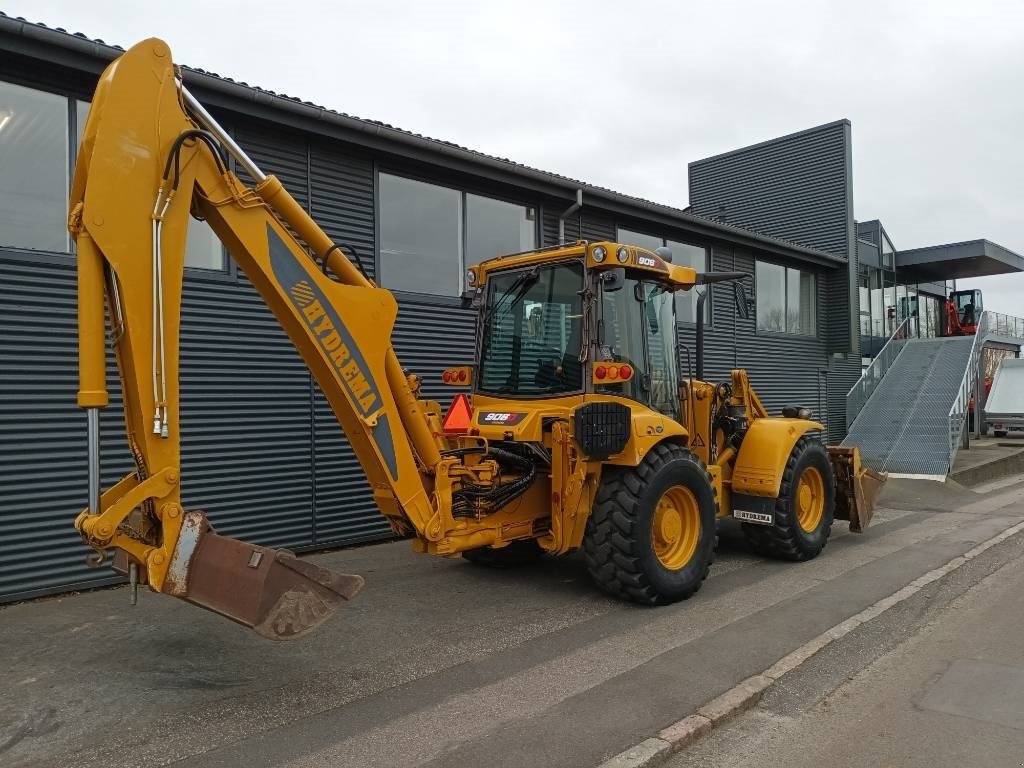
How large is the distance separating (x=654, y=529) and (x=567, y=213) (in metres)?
5.81

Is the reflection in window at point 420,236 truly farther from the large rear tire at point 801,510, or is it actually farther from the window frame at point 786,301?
the window frame at point 786,301

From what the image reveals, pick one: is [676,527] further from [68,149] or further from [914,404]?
[914,404]

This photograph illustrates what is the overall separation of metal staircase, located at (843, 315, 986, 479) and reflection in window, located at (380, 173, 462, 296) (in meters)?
9.95

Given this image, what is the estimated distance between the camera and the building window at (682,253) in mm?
12555

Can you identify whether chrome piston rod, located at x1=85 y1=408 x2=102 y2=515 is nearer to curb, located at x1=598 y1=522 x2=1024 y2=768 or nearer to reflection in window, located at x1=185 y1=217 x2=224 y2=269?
curb, located at x1=598 y1=522 x2=1024 y2=768

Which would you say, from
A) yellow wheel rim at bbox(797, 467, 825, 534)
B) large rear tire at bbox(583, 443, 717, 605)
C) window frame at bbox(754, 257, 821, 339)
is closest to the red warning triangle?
large rear tire at bbox(583, 443, 717, 605)

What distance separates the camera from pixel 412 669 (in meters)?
4.64

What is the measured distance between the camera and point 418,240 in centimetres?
922

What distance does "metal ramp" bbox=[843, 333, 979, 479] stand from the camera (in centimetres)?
1463

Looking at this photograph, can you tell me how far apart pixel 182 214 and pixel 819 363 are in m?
15.7

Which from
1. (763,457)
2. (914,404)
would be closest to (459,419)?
(763,457)

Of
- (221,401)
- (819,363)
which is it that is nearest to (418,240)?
(221,401)

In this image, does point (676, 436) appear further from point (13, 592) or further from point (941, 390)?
point (941, 390)

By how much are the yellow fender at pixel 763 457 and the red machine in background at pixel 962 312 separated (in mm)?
21233
